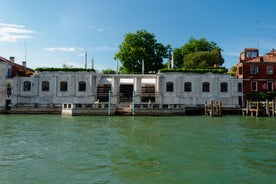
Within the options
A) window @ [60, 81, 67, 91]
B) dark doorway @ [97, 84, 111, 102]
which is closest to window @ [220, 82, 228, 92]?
dark doorway @ [97, 84, 111, 102]

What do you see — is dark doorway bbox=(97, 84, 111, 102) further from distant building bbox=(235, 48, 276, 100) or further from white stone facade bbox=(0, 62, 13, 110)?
distant building bbox=(235, 48, 276, 100)

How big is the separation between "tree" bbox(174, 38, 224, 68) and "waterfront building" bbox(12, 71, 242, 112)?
10.0 meters

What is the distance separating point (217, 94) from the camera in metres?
38.0

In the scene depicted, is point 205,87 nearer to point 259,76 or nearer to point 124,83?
point 259,76

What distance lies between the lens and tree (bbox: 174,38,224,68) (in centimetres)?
4853

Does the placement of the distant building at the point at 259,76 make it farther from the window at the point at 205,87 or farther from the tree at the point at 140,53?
the tree at the point at 140,53

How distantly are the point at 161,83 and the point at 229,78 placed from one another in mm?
9764

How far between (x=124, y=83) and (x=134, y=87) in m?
1.52

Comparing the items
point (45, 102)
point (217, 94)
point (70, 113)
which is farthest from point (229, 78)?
point (45, 102)

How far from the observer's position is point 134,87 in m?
37.6

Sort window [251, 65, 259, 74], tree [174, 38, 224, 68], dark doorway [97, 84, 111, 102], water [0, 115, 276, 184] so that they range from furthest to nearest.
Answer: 1. tree [174, 38, 224, 68]
2. window [251, 65, 259, 74]
3. dark doorway [97, 84, 111, 102]
4. water [0, 115, 276, 184]

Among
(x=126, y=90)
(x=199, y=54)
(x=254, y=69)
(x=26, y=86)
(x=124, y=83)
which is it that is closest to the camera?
(x=124, y=83)

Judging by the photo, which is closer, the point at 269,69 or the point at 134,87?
the point at 134,87

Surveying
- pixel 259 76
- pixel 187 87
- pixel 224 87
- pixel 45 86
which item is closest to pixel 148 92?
pixel 187 87
